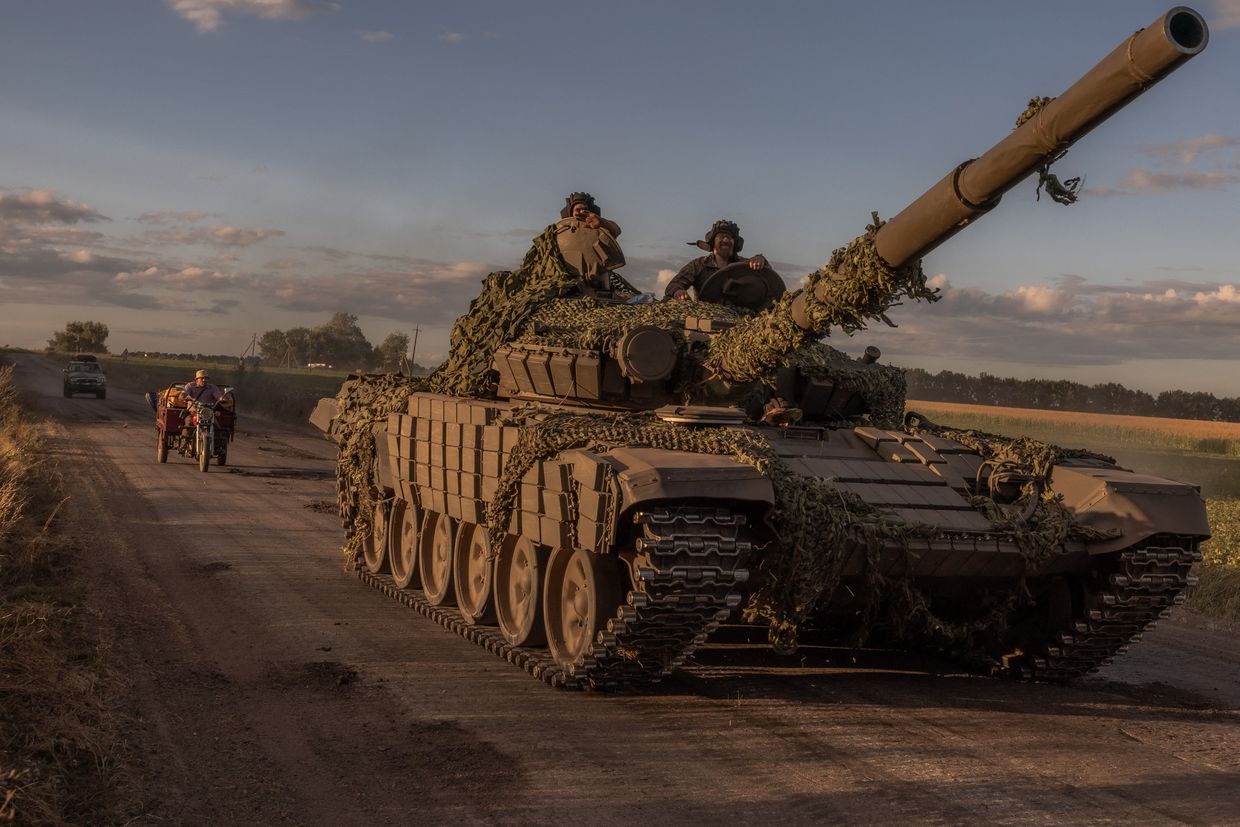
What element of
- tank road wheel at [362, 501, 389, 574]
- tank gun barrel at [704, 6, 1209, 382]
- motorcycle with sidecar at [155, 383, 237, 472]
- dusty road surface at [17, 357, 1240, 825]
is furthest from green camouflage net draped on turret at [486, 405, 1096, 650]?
motorcycle with sidecar at [155, 383, 237, 472]

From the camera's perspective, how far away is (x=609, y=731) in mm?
8148

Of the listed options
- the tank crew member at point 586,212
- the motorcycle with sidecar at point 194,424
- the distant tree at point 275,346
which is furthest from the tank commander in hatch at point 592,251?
the distant tree at point 275,346

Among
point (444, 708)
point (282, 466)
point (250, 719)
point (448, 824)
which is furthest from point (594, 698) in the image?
point (282, 466)

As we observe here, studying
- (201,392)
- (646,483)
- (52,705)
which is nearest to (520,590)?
(646,483)

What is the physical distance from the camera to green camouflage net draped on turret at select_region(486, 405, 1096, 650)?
28.5 ft

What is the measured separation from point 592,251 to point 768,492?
470cm

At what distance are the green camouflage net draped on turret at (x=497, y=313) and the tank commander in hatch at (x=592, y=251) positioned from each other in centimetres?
10

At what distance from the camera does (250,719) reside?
8.08 metres

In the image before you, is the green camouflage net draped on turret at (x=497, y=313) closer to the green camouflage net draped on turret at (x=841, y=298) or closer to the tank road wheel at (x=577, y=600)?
the tank road wheel at (x=577, y=600)

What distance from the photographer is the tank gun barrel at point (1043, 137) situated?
5.85 metres

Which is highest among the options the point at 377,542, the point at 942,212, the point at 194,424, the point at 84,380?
the point at 942,212

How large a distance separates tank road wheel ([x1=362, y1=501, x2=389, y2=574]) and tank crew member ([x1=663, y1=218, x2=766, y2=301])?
4226mm

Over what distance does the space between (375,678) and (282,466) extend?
55.1 ft

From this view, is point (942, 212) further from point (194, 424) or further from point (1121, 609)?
point (194, 424)
